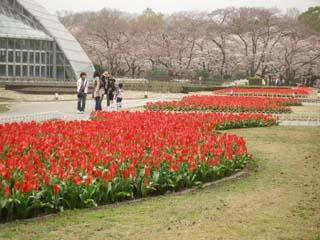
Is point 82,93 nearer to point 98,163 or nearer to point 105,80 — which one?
point 105,80

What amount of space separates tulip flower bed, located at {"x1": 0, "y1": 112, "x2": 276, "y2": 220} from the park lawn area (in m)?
0.23

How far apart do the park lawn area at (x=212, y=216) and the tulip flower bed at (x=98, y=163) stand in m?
0.23

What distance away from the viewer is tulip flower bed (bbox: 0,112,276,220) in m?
6.46

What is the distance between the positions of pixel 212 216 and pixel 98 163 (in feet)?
7.63

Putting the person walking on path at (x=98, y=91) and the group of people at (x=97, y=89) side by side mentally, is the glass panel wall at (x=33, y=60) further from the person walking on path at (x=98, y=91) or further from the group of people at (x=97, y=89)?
the person walking on path at (x=98, y=91)

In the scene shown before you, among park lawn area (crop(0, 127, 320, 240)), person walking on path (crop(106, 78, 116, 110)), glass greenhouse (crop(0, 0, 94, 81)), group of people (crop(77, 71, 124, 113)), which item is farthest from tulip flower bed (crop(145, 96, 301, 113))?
glass greenhouse (crop(0, 0, 94, 81))

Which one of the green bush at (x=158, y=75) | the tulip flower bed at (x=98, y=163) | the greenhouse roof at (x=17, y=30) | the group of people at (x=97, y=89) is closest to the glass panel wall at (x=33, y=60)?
the greenhouse roof at (x=17, y=30)

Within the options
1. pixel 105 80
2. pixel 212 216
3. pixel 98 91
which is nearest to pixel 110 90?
pixel 105 80

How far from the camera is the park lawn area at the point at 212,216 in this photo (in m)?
5.63

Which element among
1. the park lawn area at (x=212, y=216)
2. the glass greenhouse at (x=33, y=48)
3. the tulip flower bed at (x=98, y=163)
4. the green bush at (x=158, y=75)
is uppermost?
the glass greenhouse at (x=33, y=48)

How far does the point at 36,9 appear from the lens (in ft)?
165

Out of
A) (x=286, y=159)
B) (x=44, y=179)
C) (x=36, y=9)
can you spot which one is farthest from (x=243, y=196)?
(x=36, y=9)

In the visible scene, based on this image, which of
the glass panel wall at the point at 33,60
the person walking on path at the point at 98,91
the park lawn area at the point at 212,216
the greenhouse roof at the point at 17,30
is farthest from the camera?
the glass panel wall at the point at 33,60

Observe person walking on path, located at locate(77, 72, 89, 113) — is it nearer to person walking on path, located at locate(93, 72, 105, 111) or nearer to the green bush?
person walking on path, located at locate(93, 72, 105, 111)
